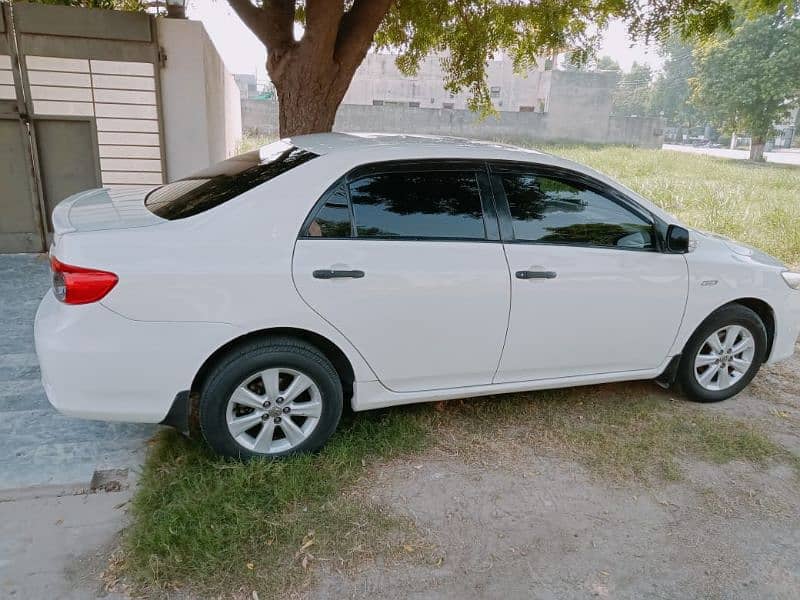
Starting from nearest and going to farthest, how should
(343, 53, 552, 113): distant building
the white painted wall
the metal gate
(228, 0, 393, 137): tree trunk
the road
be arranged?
1. (228, 0, 393, 137): tree trunk
2. the metal gate
3. the white painted wall
4. the road
5. (343, 53, 552, 113): distant building

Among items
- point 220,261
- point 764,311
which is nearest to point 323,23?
point 220,261

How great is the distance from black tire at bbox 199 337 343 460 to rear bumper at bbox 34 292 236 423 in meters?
0.11

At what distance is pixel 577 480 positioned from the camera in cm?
316

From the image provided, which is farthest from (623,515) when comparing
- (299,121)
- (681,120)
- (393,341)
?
(681,120)

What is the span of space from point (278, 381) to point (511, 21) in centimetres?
658

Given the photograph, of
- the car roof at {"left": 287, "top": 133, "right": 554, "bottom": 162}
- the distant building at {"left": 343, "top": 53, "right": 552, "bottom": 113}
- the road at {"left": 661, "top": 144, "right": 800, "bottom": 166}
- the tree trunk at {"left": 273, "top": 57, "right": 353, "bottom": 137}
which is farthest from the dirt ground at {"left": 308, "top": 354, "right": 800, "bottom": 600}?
the distant building at {"left": 343, "top": 53, "right": 552, "bottom": 113}

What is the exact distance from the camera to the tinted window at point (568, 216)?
3.40m

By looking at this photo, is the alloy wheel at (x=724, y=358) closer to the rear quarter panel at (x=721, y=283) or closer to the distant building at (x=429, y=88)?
the rear quarter panel at (x=721, y=283)

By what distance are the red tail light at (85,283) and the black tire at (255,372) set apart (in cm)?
62

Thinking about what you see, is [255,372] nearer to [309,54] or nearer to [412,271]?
[412,271]

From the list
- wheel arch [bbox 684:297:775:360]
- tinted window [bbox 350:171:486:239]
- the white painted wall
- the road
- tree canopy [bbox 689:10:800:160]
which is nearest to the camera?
tinted window [bbox 350:171:486:239]

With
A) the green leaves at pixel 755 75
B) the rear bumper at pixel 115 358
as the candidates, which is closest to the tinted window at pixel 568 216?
the rear bumper at pixel 115 358

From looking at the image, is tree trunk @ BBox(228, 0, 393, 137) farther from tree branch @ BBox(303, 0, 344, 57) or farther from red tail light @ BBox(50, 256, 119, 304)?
red tail light @ BBox(50, 256, 119, 304)

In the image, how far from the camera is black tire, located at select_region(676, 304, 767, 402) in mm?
3898
